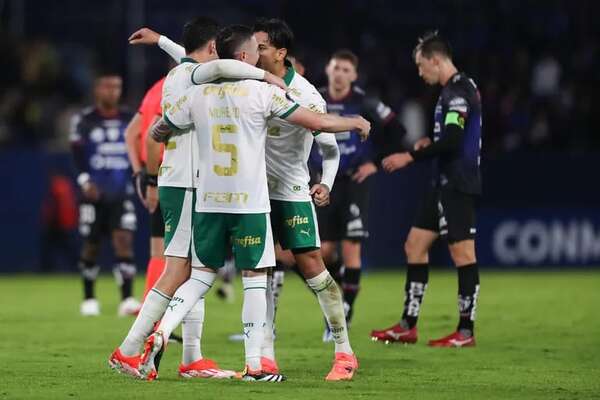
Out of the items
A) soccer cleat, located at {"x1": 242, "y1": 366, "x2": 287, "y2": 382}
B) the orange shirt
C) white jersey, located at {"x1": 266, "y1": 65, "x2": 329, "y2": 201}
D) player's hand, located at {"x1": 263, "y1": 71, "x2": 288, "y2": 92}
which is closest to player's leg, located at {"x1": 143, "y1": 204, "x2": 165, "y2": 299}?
the orange shirt

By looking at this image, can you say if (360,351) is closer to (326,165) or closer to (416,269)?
(416,269)

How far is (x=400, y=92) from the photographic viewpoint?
23234 millimetres

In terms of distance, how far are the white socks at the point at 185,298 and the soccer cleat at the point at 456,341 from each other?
3137 millimetres

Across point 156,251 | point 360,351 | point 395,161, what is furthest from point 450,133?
point 156,251

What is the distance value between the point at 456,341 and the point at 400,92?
1245 cm

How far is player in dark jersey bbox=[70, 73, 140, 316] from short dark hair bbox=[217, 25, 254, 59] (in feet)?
21.0

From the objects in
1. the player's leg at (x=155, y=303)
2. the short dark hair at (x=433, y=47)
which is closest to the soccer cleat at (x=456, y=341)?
the short dark hair at (x=433, y=47)

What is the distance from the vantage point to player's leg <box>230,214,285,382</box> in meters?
8.39

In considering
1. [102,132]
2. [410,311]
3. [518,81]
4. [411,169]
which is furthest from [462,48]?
[410,311]

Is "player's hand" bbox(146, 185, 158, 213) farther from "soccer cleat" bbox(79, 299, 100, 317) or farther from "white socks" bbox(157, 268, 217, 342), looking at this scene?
"soccer cleat" bbox(79, 299, 100, 317)

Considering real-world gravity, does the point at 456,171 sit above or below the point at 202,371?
above

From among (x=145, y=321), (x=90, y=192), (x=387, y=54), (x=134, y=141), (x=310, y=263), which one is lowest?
(x=145, y=321)

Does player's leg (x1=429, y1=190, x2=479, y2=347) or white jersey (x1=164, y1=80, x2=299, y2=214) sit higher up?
white jersey (x1=164, y1=80, x2=299, y2=214)

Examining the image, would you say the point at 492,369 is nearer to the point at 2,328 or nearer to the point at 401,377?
the point at 401,377
